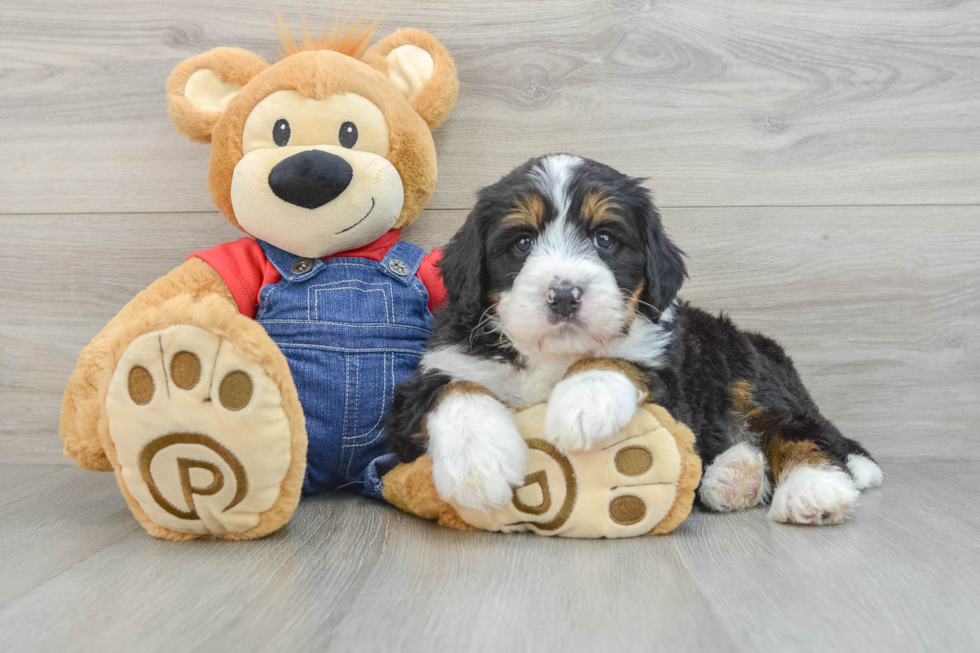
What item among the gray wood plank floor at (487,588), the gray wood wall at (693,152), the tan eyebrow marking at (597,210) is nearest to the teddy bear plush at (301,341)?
the gray wood plank floor at (487,588)

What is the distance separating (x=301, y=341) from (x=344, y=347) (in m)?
0.13

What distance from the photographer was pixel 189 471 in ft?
5.09

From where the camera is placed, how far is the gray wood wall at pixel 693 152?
2627 millimetres

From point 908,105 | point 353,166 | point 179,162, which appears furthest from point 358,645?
point 908,105

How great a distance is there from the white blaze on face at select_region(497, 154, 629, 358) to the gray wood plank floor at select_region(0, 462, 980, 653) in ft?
1.55

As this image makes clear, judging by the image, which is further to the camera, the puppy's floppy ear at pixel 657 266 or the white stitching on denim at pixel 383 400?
the white stitching on denim at pixel 383 400

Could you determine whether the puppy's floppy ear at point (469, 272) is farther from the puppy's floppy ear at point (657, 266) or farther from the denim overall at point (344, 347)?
the puppy's floppy ear at point (657, 266)

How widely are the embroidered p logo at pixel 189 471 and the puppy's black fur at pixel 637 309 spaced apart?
1.49 ft

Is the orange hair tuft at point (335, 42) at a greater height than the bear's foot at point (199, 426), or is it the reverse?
the orange hair tuft at point (335, 42)

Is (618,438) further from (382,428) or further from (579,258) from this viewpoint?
(382,428)

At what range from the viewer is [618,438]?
1640 millimetres

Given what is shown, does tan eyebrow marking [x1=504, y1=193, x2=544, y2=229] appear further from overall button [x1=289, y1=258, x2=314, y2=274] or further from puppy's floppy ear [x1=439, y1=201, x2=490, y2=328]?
overall button [x1=289, y1=258, x2=314, y2=274]

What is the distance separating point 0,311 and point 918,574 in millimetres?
3090

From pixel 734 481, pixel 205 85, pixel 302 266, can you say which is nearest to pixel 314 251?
pixel 302 266
